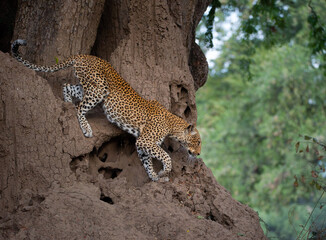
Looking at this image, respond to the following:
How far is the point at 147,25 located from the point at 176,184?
318 cm

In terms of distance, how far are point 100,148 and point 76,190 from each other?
133cm

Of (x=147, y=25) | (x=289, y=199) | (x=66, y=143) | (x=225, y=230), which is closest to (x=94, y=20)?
(x=147, y=25)

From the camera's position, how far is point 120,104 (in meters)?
8.10

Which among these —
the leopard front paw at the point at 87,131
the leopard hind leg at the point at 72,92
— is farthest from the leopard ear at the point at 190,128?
the leopard hind leg at the point at 72,92

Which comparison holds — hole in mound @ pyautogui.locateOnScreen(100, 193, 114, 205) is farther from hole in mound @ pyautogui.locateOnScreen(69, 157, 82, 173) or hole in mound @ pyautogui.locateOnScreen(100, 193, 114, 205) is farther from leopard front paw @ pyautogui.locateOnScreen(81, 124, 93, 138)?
leopard front paw @ pyautogui.locateOnScreen(81, 124, 93, 138)

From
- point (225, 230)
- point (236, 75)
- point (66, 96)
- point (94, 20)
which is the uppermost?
point (236, 75)

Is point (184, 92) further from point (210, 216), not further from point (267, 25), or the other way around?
point (267, 25)

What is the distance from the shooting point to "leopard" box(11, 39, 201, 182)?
7941 millimetres

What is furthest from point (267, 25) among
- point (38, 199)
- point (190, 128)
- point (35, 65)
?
point (38, 199)

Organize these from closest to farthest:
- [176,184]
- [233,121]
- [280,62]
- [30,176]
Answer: [30,176], [176,184], [280,62], [233,121]

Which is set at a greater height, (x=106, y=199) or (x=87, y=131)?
(x=87, y=131)

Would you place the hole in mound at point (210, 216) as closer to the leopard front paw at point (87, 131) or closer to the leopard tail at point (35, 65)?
the leopard front paw at point (87, 131)

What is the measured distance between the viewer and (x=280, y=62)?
24.6m

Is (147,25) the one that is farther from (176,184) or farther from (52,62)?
(176,184)
